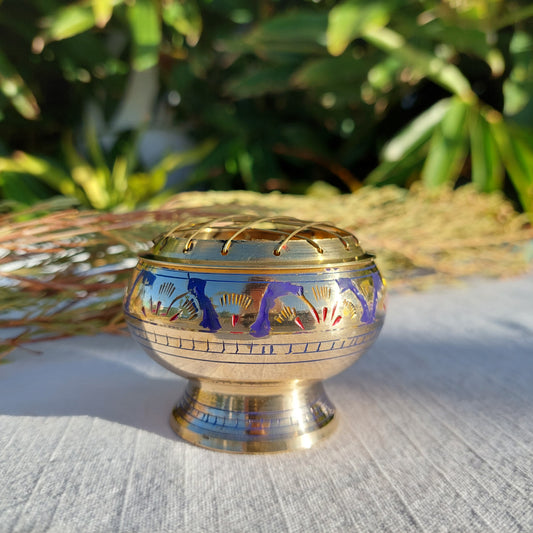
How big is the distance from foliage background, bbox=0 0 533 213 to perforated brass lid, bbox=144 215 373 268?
114cm

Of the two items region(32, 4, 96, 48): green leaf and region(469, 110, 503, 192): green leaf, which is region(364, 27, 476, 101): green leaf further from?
region(32, 4, 96, 48): green leaf

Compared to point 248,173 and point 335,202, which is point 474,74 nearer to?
point 248,173

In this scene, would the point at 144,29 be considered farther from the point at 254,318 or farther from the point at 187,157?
the point at 254,318

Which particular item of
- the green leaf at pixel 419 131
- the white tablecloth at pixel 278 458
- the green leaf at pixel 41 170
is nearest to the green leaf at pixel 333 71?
the green leaf at pixel 419 131

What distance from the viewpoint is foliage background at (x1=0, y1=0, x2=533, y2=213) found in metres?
1.63

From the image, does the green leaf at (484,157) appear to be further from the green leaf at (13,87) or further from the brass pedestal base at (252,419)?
the green leaf at (13,87)

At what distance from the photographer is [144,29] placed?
1.76 meters

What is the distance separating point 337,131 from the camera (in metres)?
2.28

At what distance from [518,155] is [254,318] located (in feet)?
4.95

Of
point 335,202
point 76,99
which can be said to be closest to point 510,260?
point 335,202

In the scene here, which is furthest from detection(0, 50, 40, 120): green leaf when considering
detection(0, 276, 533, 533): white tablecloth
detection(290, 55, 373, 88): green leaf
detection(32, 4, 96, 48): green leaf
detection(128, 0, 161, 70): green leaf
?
detection(0, 276, 533, 533): white tablecloth

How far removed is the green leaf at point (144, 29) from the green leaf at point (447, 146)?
3.45 ft

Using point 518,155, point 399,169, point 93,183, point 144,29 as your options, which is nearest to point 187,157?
point 93,183

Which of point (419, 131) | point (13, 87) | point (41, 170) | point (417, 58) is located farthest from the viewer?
point (41, 170)
